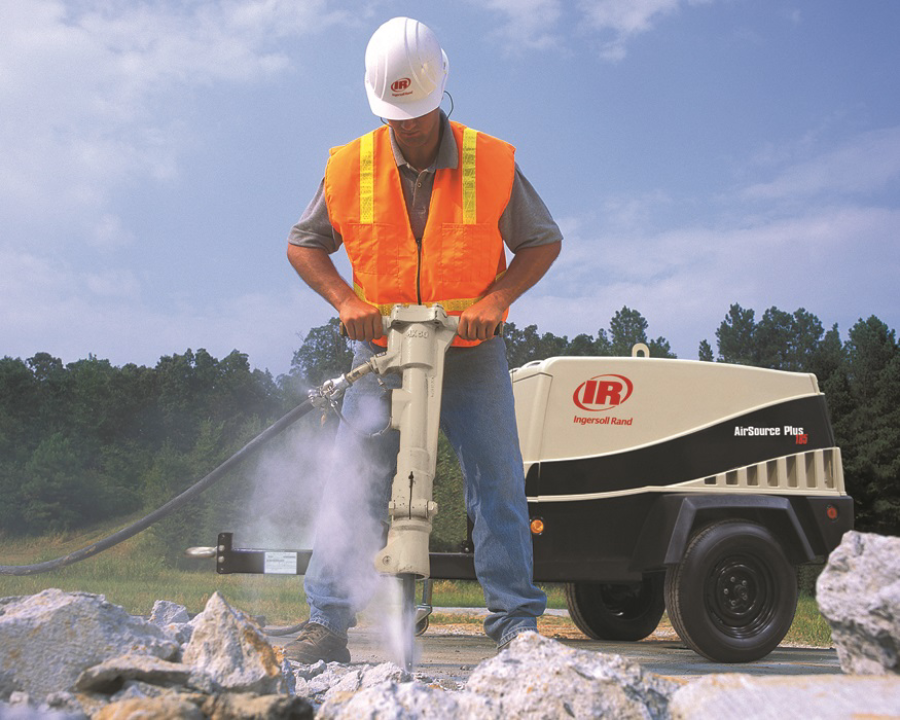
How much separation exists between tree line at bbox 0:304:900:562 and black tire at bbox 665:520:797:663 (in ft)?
24.6

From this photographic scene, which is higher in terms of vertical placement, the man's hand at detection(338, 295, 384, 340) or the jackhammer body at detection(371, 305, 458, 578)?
the man's hand at detection(338, 295, 384, 340)

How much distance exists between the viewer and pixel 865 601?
6.65 feet

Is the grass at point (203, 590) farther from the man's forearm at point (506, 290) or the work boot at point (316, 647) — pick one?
the man's forearm at point (506, 290)

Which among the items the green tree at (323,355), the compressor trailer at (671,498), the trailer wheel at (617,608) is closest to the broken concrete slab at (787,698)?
the compressor trailer at (671,498)

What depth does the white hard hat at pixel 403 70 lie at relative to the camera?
338 cm

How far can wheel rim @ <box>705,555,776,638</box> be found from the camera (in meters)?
5.08

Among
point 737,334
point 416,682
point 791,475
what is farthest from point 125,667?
point 737,334

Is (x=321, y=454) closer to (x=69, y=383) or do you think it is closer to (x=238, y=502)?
(x=238, y=502)

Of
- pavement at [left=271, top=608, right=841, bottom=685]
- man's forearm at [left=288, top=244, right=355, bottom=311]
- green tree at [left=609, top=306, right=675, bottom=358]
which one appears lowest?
pavement at [left=271, top=608, right=841, bottom=685]

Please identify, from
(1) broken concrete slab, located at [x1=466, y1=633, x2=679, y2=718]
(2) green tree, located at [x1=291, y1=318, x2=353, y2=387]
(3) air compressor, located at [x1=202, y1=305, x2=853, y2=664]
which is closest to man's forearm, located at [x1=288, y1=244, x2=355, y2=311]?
(3) air compressor, located at [x1=202, y1=305, x2=853, y2=664]

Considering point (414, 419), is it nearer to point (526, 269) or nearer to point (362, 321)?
point (362, 321)

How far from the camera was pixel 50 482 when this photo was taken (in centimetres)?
2583

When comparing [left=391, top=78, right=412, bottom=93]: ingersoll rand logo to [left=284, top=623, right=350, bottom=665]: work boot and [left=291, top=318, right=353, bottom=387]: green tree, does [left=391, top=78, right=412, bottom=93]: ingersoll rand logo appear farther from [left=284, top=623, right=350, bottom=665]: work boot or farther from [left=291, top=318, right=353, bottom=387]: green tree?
[left=291, top=318, right=353, bottom=387]: green tree

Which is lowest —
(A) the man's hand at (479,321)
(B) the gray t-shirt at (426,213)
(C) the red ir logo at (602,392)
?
(A) the man's hand at (479,321)
